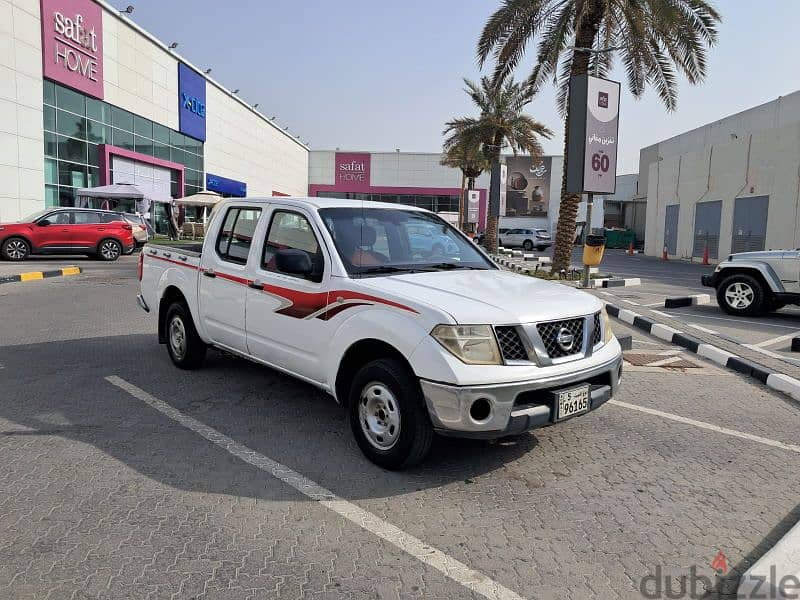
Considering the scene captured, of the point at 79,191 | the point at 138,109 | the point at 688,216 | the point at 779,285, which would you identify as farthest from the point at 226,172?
the point at 779,285

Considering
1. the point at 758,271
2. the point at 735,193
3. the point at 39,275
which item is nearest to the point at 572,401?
the point at 758,271

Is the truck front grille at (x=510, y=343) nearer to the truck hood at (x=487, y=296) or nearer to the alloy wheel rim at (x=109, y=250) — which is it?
the truck hood at (x=487, y=296)

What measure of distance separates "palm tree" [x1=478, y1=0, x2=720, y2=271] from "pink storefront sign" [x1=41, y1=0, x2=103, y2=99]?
1761 centimetres

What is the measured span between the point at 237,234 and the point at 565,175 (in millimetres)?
12162

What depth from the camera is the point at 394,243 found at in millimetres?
5160

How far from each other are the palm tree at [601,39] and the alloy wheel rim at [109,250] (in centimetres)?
1346

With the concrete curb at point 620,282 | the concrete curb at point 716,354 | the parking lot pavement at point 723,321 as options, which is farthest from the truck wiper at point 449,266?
the concrete curb at point 620,282

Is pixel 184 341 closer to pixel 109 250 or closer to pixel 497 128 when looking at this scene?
pixel 109 250

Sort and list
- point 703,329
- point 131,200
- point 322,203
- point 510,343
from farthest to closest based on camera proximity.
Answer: point 131,200
point 703,329
point 322,203
point 510,343

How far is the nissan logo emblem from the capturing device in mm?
4074

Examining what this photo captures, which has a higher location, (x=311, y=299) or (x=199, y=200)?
(x=199, y=200)

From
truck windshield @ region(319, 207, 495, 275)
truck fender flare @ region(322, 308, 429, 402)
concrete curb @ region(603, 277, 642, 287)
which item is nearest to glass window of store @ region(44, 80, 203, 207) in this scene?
concrete curb @ region(603, 277, 642, 287)

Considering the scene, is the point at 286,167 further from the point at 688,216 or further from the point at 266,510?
the point at 266,510

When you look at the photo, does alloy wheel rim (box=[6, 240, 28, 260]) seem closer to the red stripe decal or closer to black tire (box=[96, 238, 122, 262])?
black tire (box=[96, 238, 122, 262])
